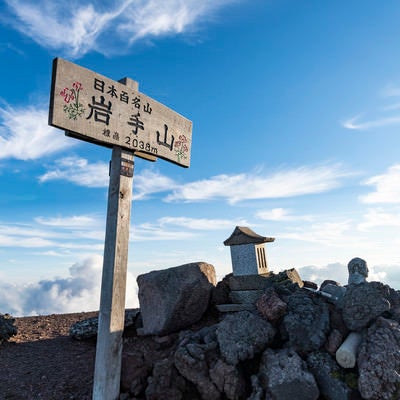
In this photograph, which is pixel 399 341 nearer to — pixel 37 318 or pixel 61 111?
pixel 61 111

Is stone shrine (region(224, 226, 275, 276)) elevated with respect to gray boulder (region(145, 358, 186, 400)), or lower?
elevated

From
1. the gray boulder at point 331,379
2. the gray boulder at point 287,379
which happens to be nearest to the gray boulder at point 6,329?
the gray boulder at point 287,379

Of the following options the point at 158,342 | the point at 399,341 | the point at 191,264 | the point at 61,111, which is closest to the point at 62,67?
the point at 61,111

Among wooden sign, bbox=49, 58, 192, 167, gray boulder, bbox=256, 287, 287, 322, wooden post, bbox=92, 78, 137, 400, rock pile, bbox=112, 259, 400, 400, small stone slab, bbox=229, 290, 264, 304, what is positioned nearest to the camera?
wooden sign, bbox=49, 58, 192, 167

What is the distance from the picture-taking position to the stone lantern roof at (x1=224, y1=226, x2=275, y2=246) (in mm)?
8711

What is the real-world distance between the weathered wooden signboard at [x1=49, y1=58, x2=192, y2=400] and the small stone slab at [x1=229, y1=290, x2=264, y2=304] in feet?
12.6

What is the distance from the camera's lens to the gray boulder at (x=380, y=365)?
4.92 metres

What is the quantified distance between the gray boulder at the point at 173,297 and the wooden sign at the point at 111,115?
8.70 ft

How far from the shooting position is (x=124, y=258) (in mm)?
5508

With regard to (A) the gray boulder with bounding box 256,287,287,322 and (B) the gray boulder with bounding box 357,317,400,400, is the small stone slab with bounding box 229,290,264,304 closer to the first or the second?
(A) the gray boulder with bounding box 256,287,287,322

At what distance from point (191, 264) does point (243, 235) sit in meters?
1.67

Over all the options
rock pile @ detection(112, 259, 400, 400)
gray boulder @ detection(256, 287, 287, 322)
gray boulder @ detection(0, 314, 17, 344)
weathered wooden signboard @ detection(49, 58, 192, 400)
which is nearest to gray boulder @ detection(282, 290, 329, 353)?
rock pile @ detection(112, 259, 400, 400)

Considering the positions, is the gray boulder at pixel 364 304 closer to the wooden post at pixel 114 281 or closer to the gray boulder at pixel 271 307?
the gray boulder at pixel 271 307

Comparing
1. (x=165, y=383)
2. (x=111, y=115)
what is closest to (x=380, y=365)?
(x=165, y=383)
